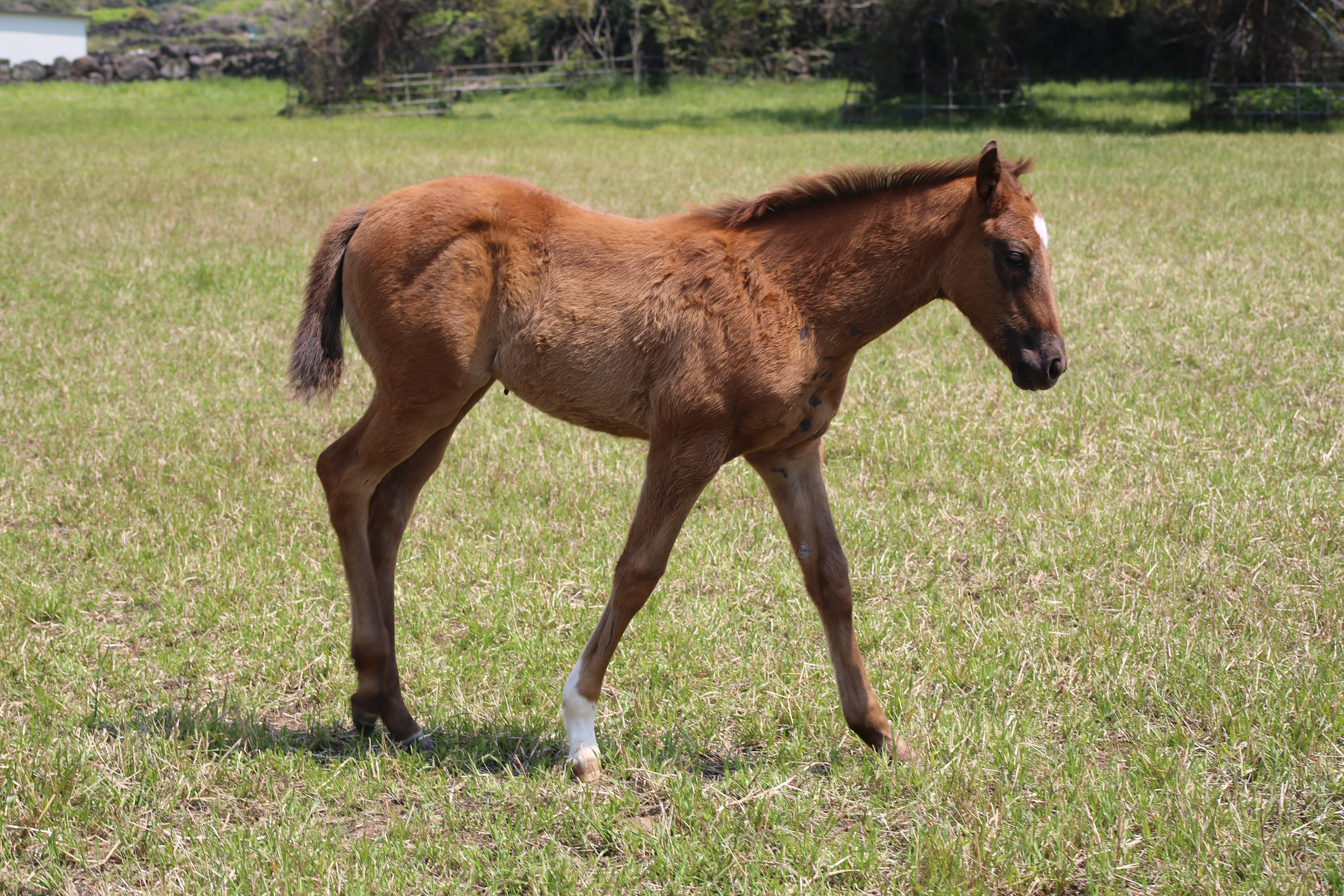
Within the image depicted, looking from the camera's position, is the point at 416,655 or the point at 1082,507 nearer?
the point at 416,655

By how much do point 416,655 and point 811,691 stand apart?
152 cm

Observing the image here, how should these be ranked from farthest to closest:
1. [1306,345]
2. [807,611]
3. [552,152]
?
[552,152] < [1306,345] < [807,611]

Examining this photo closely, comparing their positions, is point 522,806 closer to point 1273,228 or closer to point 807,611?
point 807,611

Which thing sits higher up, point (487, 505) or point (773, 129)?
point (773, 129)

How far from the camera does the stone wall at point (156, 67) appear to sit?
3972 cm

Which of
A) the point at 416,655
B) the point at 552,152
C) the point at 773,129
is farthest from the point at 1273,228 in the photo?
the point at 773,129

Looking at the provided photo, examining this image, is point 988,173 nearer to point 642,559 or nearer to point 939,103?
point 642,559

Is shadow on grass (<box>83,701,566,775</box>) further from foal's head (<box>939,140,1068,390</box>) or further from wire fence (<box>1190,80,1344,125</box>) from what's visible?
wire fence (<box>1190,80,1344,125</box>)

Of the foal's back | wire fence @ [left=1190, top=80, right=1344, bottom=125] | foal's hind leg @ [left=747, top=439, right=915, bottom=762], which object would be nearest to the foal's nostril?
foal's hind leg @ [left=747, top=439, right=915, bottom=762]

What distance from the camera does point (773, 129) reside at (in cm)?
2611

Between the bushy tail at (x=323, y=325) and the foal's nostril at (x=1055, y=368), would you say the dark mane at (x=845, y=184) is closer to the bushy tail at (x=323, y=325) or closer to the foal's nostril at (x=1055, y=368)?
the foal's nostril at (x=1055, y=368)

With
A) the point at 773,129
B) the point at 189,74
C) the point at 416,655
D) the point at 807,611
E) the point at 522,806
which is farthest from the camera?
the point at 189,74

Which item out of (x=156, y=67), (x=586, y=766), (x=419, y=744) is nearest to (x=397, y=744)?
(x=419, y=744)

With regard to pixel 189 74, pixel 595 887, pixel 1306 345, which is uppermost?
pixel 189 74
